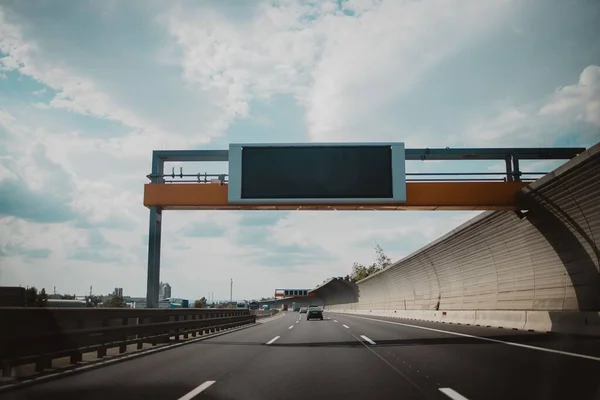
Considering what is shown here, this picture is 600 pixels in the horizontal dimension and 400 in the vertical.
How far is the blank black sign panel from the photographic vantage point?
20.7 meters

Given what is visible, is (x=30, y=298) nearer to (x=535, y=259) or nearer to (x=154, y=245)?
(x=154, y=245)

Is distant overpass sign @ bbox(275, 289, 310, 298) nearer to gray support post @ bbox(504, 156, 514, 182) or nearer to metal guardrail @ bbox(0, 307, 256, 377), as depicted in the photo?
gray support post @ bbox(504, 156, 514, 182)

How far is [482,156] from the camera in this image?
72.8ft

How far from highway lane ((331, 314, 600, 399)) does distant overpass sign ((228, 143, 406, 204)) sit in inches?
244

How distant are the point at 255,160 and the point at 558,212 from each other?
10.5m

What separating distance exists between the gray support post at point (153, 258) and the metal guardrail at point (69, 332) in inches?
150

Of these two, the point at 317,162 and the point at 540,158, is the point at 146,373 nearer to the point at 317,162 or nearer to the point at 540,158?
the point at 317,162

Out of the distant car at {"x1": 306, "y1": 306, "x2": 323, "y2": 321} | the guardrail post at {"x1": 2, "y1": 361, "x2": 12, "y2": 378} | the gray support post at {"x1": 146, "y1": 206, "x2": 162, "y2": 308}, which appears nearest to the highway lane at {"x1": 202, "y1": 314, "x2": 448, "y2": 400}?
the guardrail post at {"x1": 2, "y1": 361, "x2": 12, "y2": 378}

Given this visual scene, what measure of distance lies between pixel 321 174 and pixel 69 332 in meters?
11.7

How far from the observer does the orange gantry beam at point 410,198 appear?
20312mm

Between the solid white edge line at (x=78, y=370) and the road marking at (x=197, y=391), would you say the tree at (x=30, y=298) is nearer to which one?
the solid white edge line at (x=78, y=370)

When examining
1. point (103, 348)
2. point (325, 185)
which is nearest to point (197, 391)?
point (103, 348)

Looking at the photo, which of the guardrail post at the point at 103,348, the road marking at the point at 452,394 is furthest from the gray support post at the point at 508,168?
the guardrail post at the point at 103,348

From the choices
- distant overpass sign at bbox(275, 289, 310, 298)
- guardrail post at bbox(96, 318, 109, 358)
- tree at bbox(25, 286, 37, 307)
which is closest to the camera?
guardrail post at bbox(96, 318, 109, 358)
